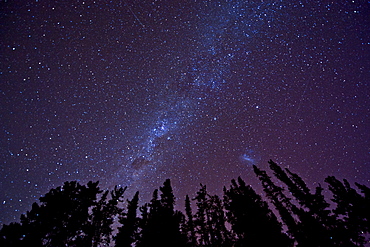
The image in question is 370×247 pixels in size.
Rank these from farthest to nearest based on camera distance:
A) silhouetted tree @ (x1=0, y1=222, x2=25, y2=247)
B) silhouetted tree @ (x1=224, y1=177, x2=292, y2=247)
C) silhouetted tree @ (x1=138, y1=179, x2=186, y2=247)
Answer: silhouetted tree @ (x1=138, y1=179, x2=186, y2=247) → silhouetted tree @ (x1=224, y1=177, x2=292, y2=247) → silhouetted tree @ (x1=0, y1=222, x2=25, y2=247)

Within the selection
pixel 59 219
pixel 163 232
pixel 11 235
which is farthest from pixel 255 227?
pixel 11 235

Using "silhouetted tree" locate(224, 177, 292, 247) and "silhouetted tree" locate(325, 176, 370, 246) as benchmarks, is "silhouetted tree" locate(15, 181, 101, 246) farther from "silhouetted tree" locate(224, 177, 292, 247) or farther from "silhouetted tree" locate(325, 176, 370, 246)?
"silhouetted tree" locate(325, 176, 370, 246)

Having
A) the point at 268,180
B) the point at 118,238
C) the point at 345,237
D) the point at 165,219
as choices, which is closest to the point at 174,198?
the point at 165,219

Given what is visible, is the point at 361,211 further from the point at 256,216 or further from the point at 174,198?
the point at 174,198

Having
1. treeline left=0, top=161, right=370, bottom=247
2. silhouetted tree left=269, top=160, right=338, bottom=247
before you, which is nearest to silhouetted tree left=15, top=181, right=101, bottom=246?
treeline left=0, top=161, right=370, bottom=247

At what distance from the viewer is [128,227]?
22.0 meters

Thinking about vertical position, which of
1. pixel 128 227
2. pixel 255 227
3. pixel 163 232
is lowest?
pixel 255 227

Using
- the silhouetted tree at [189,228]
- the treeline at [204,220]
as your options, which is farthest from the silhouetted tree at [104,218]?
the silhouetted tree at [189,228]

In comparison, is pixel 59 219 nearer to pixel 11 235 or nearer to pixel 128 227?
pixel 11 235

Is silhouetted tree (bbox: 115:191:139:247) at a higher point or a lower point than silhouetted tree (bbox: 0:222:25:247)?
Result: higher

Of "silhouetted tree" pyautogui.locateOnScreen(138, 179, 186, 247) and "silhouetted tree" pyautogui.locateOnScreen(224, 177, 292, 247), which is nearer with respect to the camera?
"silhouetted tree" pyautogui.locateOnScreen(224, 177, 292, 247)

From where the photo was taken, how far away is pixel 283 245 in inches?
559

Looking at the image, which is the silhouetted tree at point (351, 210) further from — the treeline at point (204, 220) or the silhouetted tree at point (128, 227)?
the silhouetted tree at point (128, 227)

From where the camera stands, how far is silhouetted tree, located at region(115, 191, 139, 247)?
20.8 metres
